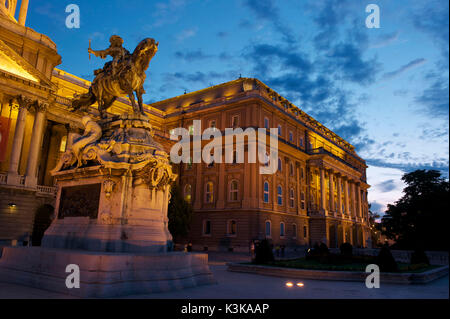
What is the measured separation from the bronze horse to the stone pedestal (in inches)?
39.7

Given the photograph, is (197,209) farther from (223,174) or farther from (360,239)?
(360,239)

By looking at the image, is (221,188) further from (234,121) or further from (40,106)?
(40,106)

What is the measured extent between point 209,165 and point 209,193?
11.9 ft

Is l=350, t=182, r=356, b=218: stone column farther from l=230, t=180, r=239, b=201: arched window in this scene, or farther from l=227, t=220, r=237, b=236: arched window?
l=227, t=220, r=237, b=236: arched window

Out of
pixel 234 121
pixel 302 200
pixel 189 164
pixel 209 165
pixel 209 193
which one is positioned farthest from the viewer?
pixel 302 200

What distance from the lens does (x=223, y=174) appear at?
41.9 metres

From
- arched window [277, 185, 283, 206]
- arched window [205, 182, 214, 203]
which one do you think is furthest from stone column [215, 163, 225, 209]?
arched window [277, 185, 283, 206]

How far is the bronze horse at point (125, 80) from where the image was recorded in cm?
1055

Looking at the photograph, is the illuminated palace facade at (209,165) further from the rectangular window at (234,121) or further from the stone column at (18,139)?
the rectangular window at (234,121)

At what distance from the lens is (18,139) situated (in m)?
30.0

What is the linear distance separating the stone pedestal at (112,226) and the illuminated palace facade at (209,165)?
13.7 m

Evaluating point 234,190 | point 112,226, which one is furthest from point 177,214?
point 112,226

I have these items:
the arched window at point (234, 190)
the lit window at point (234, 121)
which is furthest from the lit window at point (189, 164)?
the lit window at point (234, 121)

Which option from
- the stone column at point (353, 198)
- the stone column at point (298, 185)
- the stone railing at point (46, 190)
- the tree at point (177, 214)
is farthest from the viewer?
the stone column at point (353, 198)
